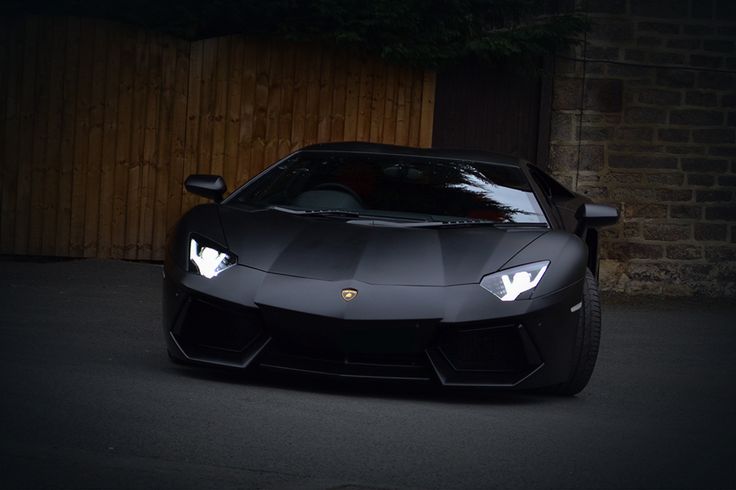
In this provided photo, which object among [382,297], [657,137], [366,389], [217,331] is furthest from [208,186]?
[657,137]

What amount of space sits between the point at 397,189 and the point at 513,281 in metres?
1.34

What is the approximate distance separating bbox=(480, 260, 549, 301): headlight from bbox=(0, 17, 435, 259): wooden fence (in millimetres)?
7100

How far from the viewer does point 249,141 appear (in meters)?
13.5

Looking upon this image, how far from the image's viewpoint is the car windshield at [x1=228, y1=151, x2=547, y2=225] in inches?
297

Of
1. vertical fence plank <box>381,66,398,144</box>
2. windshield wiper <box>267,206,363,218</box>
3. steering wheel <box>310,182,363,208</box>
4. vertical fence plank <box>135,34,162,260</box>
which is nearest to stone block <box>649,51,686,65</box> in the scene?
vertical fence plank <box>381,66,398,144</box>

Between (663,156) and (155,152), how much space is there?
5031mm

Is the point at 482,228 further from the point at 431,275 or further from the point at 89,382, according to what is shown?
the point at 89,382

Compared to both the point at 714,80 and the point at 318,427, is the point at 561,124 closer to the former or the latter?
the point at 714,80

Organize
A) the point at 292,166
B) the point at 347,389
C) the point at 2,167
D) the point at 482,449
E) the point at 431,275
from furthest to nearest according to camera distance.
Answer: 1. the point at 2,167
2. the point at 292,166
3. the point at 347,389
4. the point at 431,275
5. the point at 482,449

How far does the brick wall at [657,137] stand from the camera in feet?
45.5

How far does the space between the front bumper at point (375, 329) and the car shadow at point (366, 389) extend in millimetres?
242

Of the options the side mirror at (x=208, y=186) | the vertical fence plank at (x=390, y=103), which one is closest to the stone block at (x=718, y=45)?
the vertical fence plank at (x=390, y=103)

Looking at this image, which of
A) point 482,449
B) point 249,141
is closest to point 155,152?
point 249,141

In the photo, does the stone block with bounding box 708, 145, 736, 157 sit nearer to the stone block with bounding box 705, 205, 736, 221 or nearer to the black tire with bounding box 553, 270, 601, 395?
the stone block with bounding box 705, 205, 736, 221
